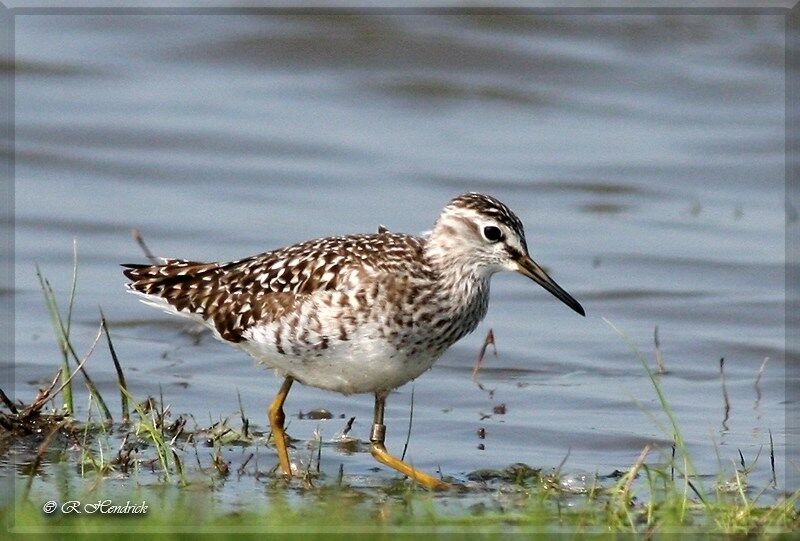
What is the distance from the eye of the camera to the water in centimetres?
1041

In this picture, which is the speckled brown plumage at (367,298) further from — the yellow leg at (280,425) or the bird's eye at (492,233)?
the yellow leg at (280,425)

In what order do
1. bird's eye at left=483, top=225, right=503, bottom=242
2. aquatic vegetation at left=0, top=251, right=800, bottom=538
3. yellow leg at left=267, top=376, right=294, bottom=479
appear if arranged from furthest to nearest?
1. bird's eye at left=483, top=225, right=503, bottom=242
2. yellow leg at left=267, top=376, right=294, bottom=479
3. aquatic vegetation at left=0, top=251, right=800, bottom=538

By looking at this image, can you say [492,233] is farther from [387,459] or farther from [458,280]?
[387,459]

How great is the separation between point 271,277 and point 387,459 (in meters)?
1.36

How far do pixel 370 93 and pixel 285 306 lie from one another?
11.3m

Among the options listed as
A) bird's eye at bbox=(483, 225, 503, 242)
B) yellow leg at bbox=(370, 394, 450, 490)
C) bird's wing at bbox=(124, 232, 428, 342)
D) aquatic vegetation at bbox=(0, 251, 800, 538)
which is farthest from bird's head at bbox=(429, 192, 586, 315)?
yellow leg at bbox=(370, 394, 450, 490)

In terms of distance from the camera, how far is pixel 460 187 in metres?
16.6

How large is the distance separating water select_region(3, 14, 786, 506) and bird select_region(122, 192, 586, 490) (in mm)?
708

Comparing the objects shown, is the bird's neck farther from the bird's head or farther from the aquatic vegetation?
the aquatic vegetation

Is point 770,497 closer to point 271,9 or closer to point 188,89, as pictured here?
point 188,89

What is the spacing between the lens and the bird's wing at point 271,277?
8414 millimetres

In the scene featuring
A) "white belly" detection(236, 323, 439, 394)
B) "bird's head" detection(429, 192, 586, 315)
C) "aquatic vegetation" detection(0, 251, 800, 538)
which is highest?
"bird's head" detection(429, 192, 586, 315)

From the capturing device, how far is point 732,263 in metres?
14.5

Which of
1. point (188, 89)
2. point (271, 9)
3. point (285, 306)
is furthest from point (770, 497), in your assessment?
point (271, 9)
